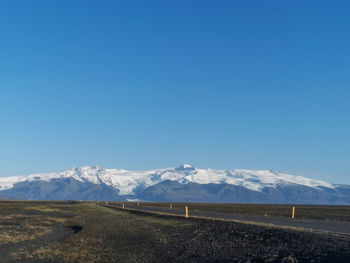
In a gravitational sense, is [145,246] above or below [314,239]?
below

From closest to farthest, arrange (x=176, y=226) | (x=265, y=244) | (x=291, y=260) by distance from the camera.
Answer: (x=291, y=260), (x=265, y=244), (x=176, y=226)

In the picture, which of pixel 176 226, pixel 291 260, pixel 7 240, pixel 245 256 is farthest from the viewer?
pixel 176 226

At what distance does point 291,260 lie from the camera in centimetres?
1898

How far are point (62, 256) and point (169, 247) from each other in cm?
744

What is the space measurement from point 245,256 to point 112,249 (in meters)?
10.6

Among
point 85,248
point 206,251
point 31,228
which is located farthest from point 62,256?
point 31,228

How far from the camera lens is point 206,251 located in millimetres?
25031

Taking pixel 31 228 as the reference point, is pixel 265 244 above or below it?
above

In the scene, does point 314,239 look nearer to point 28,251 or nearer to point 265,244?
point 265,244

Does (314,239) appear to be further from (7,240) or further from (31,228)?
(31,228)

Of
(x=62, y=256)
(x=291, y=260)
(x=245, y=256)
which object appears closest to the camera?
(x=291, y=260)

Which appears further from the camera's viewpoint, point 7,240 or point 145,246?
point 7,240

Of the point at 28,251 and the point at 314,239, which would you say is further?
the point at 28,251

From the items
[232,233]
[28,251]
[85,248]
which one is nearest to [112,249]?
[85,248]
